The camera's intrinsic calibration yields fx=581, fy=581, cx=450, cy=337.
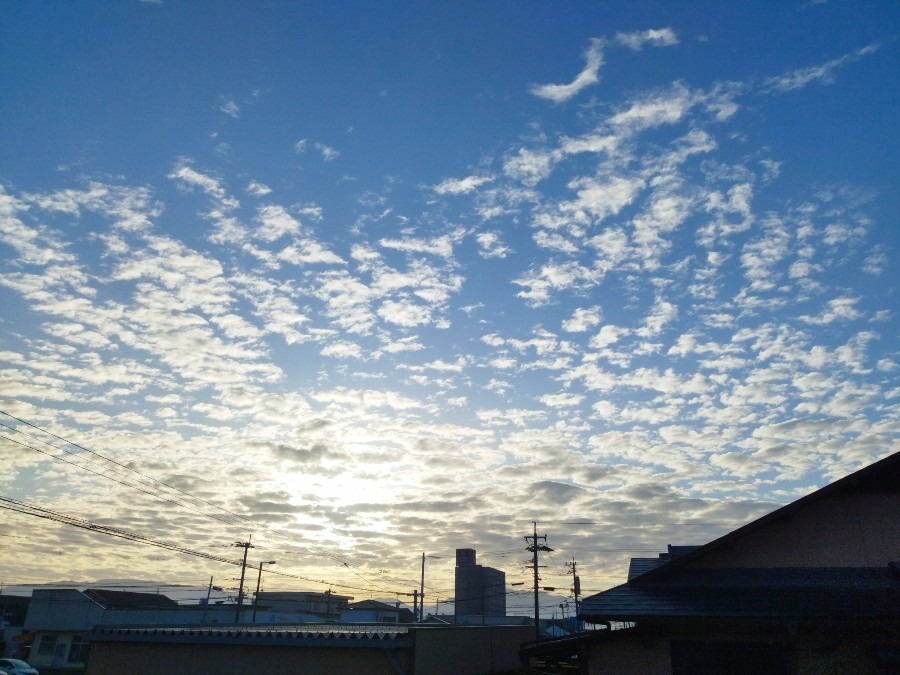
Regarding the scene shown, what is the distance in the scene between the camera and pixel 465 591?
102938 millimetres

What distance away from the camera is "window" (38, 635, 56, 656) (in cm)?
5281

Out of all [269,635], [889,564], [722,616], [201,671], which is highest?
[889,564]

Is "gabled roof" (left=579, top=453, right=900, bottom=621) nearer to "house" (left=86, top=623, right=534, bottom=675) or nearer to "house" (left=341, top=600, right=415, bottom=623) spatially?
"house" (left=86, top=623, right=534, bottom=675)

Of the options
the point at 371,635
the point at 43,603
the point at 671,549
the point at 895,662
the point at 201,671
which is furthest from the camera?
the point at 43,603

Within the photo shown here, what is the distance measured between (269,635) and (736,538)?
14.3 metres

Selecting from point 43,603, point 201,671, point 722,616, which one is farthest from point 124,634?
point 43,603

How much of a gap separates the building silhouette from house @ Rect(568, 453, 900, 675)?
91873 millimetres

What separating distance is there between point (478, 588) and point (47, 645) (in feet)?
217

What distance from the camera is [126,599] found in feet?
212

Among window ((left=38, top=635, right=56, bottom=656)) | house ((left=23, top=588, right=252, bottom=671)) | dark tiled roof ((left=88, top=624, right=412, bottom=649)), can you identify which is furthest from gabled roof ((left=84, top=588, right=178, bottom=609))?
dark tiled roof ((left=88, top=624, right=412, bottom=649))

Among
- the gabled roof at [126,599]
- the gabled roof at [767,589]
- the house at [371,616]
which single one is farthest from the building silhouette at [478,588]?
the gabled roof at [767,589]

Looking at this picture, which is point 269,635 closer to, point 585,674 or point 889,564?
point 585,674

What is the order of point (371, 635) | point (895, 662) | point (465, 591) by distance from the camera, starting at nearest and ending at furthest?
point (895, 662), point (371, 635), point (465, 591)

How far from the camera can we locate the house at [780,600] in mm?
11164
